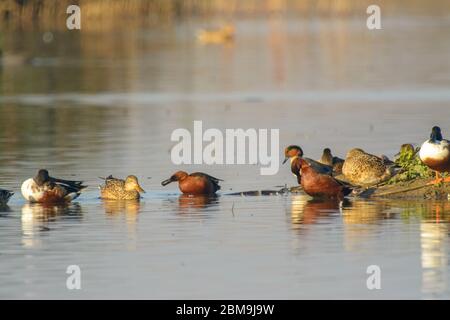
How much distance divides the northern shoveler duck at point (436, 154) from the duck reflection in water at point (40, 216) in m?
4.80

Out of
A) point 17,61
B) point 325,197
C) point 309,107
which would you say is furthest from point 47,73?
point 325,197

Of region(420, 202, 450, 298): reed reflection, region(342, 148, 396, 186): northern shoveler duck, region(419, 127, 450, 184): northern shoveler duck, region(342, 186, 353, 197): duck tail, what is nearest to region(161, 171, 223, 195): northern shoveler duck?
region(342, 148, 396, 186): northern shoveler duck

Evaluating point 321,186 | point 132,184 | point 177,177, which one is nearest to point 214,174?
point 177,177

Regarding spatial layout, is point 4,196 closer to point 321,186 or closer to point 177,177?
point 177,177

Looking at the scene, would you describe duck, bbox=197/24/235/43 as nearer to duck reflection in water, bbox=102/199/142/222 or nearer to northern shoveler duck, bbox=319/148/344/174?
northern shoveler duck, bbox=319/148/344/174

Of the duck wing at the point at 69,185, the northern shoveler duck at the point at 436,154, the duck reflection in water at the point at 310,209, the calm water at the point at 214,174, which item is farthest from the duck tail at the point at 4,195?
the northern shoveler duck at the point at 436,154

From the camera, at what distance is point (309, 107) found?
40688 mm

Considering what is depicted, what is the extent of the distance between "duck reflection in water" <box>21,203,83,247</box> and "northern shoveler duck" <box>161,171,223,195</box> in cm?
168

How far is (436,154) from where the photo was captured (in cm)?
2088

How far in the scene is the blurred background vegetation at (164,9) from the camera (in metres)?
88.2

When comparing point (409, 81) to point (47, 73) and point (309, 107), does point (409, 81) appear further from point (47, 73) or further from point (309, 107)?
point (47, 73)

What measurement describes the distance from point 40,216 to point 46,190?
1.17 metres

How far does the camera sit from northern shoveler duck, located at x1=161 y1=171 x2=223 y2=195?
2258cm

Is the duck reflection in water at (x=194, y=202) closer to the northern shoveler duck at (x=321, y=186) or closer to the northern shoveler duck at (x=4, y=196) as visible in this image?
the northern shoveler duck at (x=321, y=186)
